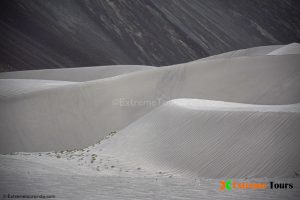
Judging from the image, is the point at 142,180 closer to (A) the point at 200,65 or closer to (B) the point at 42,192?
(B) the point at 42,192

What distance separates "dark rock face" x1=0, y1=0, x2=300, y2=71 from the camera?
59875 mm

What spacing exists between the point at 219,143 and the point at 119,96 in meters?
13.8

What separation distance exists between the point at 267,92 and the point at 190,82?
461 cm

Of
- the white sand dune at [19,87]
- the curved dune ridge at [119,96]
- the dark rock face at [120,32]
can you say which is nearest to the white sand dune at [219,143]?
the curved dune ridge at [119,96]

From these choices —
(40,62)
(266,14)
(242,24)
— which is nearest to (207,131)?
(40,62)

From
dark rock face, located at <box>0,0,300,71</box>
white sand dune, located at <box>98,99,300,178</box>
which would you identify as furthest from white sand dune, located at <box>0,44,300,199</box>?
dark rock face, located at <box>0,0,300,71</box>

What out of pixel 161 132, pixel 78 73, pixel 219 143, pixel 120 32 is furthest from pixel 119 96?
pixel 120 32

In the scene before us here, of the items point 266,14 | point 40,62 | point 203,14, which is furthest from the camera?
point 266,14

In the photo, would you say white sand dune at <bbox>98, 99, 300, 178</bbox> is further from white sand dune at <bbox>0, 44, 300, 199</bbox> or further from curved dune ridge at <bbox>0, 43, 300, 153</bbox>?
curved dune ridge at <bbox>0, 43, 300, 153</bbox>

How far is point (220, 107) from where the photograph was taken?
16484mm

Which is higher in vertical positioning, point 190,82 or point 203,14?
point 203,14

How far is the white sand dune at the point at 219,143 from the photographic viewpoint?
502 inches

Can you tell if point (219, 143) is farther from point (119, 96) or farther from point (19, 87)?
point (19, 87)

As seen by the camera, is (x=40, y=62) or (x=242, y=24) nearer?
(x=40, y=62)
